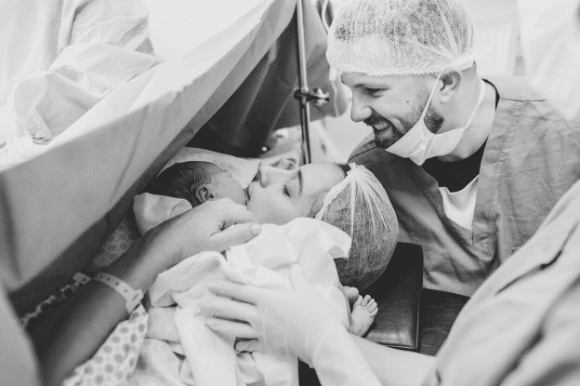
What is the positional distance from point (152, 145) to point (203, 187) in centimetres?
39

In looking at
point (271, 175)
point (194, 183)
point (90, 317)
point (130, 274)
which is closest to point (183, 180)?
point (194, 183)

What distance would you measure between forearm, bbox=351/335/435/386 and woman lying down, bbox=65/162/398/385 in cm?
10

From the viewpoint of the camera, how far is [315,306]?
907 millimetres

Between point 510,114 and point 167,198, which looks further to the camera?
point 510,114

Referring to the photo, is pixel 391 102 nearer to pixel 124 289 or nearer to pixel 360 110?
pixel 360 110

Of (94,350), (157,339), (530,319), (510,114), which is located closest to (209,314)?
(157,339)

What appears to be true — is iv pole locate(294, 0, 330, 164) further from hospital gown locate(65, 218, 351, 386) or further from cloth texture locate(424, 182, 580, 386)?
cloth texture locate(424, 182, 580, 386)

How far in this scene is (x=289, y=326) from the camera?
0.89 metres

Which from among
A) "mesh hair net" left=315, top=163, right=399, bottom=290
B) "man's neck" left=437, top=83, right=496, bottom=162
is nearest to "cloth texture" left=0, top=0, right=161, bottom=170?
"mesh hair net" left=315, top=163, right=399, bottom=290

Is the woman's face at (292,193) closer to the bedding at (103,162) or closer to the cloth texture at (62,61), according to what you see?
the bedding at (103,162)

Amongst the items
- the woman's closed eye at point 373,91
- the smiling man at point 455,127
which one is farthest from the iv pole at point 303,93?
the woman's closed eye at point 373,91

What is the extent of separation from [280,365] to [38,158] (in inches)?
22.6

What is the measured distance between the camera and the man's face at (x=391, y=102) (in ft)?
4.37

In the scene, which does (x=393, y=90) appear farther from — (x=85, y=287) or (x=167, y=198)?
(x=85, y=287)
